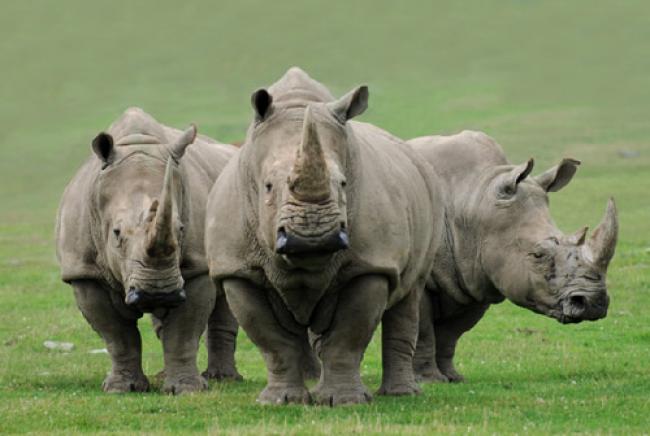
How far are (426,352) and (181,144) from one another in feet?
10.1

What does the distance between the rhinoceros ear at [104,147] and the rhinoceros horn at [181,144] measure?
22.4 inches

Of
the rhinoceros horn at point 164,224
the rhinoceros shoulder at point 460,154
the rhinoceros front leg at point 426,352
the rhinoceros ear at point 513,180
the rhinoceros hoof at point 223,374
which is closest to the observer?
the rhinoceros horn at point 164,224

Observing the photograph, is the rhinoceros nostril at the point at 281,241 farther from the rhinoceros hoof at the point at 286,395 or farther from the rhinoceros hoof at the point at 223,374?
the rhinoceros hoof at the point at 223,374

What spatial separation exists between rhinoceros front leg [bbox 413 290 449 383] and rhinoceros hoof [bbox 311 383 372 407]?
294 centimetres

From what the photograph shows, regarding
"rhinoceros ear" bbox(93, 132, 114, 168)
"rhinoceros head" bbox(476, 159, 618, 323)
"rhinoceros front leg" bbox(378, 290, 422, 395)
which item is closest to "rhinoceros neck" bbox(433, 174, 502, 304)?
"rhinoceros head" bbox(476, 159, 618, 323)

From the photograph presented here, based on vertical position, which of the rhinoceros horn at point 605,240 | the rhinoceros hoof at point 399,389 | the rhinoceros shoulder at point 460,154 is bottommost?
the rhinoceros hoof at point 399,389

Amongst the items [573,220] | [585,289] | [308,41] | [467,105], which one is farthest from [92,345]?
[308,41]

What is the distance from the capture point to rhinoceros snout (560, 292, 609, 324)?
513 inches

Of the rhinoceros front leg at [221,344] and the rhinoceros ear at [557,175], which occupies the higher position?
the rhinoceros ear at [557,175]

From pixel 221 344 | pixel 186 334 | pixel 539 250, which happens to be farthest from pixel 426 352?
pixel 186 334

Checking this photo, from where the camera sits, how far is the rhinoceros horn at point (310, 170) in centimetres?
994

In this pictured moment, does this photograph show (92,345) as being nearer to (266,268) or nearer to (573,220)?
(266,268)

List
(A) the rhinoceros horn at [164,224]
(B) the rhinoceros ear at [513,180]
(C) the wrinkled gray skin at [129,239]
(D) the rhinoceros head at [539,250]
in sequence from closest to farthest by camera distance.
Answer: (A) the rhinoceros horn at [164,224] < (C) the wrinkled gray skin at [129,239] < (D) the rhinoceros head at [539,250] < (B) the rhinoceros ear at [513,180]

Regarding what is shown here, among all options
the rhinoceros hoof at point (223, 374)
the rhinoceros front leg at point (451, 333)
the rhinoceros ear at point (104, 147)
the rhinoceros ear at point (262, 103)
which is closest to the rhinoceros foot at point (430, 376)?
the rhinoceros front leg at point (451, 333)
